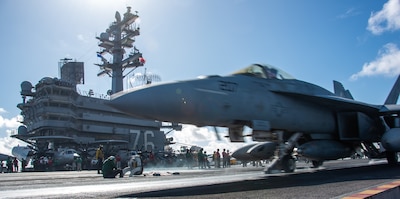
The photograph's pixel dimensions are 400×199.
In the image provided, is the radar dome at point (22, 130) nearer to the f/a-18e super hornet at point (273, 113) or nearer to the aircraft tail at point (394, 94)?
the aircraft tail at point (394, 94)

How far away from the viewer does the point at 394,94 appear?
705 inches

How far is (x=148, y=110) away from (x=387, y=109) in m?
9.18

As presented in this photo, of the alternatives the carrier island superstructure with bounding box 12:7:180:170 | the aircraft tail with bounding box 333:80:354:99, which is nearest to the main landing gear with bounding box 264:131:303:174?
the aircraft tail with bounding box 333:80:354:99

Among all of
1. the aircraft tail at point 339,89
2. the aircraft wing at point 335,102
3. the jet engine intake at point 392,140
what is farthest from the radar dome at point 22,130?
the jet engine intake at point 392,140

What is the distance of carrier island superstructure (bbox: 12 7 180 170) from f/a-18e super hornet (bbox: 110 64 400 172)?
35579 mm

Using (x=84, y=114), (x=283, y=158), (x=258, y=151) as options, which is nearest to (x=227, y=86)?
(x=283, y=158)

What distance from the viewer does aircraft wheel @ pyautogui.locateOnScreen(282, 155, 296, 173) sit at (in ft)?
31.0

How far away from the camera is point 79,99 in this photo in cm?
5772

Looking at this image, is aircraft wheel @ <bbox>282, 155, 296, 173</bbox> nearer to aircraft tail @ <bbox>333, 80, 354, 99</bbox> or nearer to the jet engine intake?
the jet engine intake

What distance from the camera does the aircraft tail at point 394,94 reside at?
700 inches

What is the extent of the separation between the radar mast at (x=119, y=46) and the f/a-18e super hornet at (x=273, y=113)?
5568cm

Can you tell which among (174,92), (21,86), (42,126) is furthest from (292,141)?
(21,86)

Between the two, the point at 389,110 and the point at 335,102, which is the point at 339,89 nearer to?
the point at 389,110

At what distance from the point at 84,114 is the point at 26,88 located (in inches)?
399
